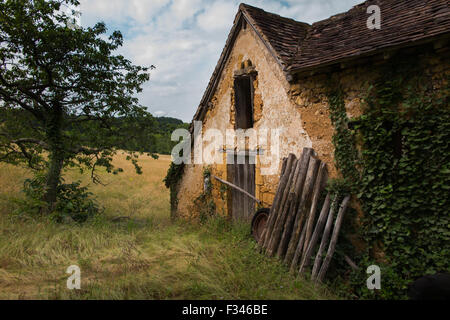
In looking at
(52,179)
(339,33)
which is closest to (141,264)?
(52,179)

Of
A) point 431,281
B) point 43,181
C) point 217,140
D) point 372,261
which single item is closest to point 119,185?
point 43,181

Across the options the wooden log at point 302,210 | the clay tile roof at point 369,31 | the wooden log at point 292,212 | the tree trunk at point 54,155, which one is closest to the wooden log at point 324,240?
the wooden log at point 302,210

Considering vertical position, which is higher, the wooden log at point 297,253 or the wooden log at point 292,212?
the wooden log at point 292,212

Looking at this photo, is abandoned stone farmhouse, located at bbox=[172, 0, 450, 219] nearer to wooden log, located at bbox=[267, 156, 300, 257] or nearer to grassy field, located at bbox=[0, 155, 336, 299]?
wooden log, located at bbox=[267, 156, 300, 257]

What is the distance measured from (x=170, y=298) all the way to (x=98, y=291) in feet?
3.08

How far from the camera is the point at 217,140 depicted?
787cm

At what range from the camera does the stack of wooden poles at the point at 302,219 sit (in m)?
4.69

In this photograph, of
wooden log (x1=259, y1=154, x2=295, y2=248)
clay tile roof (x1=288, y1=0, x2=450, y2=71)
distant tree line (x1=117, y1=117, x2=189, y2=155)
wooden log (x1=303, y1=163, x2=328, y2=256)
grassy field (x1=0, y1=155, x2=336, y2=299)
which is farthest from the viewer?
distant tree line (x1=117, y1=117, x2=189, y2=155)

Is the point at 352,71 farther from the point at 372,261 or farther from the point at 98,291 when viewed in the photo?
the point at 98,291

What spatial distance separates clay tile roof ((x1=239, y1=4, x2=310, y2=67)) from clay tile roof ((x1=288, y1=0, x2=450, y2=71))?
0.24 meters

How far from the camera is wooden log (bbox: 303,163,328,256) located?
4.84 metres

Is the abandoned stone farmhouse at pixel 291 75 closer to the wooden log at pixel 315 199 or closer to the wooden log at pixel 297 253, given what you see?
the wooden log at pixel 315 199

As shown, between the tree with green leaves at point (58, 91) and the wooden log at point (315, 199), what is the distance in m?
6.36

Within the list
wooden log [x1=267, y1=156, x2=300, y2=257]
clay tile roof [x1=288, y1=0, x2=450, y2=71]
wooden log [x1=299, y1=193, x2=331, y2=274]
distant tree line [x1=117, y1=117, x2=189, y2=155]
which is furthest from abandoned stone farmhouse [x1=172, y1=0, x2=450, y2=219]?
distant tree line [x1=117, y1=117, x2=189, y2=155]
